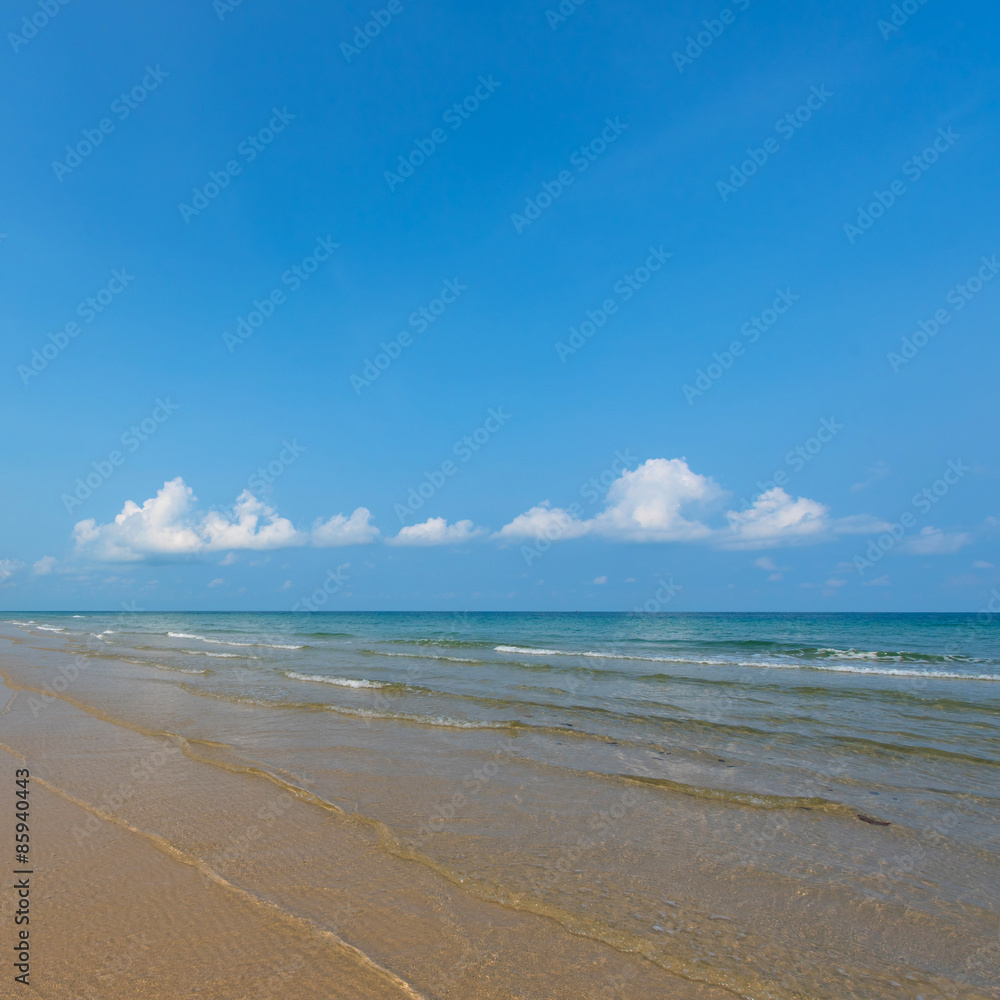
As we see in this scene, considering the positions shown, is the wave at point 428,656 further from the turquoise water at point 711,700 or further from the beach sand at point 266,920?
the beach sand at point 266,920

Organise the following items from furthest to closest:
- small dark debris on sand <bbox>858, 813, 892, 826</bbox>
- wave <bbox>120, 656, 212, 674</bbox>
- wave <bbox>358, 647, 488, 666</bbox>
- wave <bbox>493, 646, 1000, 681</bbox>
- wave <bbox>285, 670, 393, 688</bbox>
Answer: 1. wave <bbox>358, 647, 488, 666</bbox>
2. wave <bbox>493, 646, 1000, 681</bbox>
3. wave <bbox>120, 656, 212, 674</bbox>
4. wave <bbox>285, 670, 393, 688</bbox>
5. small dark debris on sand <bbox>858, 813, 892, 826</bbox>

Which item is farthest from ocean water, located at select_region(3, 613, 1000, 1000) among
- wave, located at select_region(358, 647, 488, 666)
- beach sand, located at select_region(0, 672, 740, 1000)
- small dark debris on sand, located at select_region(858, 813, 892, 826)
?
wave, located at select_region(358, 647, 488, 666)

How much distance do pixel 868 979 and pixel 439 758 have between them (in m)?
7.31

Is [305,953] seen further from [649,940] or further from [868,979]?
[868,979]

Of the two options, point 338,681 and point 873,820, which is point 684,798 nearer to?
point 873,820

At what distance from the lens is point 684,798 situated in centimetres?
862

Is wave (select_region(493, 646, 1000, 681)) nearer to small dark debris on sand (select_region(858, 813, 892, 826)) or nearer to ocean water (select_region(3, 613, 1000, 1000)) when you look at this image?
ocean water (select_region(3, 613, 1000, 1000))

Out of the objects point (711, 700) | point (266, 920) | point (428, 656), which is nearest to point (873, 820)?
point (266, 920)

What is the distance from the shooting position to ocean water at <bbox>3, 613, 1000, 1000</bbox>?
5008mm

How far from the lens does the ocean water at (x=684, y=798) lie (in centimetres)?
501

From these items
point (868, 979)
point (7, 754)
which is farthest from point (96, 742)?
point (868, 979)

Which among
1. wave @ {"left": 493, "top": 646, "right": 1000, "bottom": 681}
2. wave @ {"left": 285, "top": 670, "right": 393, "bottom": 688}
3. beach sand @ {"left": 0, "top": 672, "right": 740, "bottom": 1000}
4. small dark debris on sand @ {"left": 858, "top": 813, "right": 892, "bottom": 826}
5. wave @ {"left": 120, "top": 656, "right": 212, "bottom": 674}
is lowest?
wave @ {"left": 493, "top": 646, "right": 1000, "bottom": 681}

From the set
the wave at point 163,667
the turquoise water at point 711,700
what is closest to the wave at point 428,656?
the turquoise water at point 711,700

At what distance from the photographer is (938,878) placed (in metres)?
6.32
